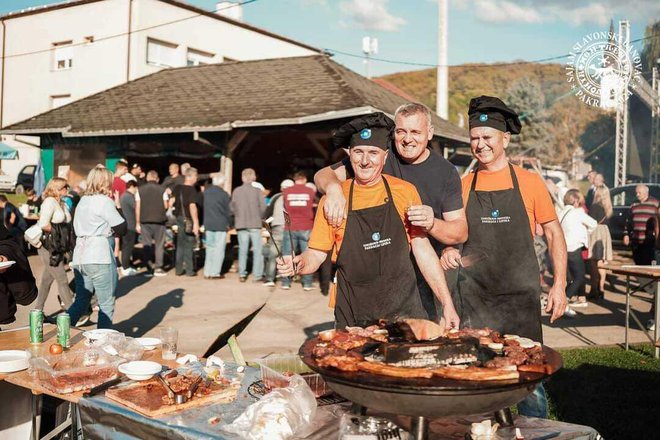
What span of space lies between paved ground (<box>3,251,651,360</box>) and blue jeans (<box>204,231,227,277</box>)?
301mm

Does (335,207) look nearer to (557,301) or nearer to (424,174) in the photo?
(424,174)

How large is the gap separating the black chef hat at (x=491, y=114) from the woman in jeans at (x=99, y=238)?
4.34 metres

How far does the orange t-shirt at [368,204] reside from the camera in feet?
11.0

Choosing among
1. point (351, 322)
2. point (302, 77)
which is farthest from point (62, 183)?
point (302, 77)

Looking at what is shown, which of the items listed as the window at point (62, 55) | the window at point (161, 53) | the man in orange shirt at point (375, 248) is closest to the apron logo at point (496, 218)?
the man in orange shirt at point (375, 248)

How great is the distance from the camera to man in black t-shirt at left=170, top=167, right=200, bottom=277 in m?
12.1

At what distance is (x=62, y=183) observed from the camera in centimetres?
826

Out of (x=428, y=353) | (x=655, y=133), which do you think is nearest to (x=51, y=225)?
(x=428, y=353)

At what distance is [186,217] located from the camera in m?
12.0

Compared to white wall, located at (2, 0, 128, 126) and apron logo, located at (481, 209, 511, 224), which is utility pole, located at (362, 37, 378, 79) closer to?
white wall, located at (2, 0, 128, 126)

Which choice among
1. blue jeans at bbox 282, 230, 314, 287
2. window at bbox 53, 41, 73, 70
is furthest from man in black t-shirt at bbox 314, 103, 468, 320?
window at bbox 53, 41, 73, 70

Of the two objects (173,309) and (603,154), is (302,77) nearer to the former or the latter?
(173,309)

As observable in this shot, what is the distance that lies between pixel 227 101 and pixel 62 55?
55.9 feet

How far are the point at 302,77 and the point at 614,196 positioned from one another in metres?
10.6
